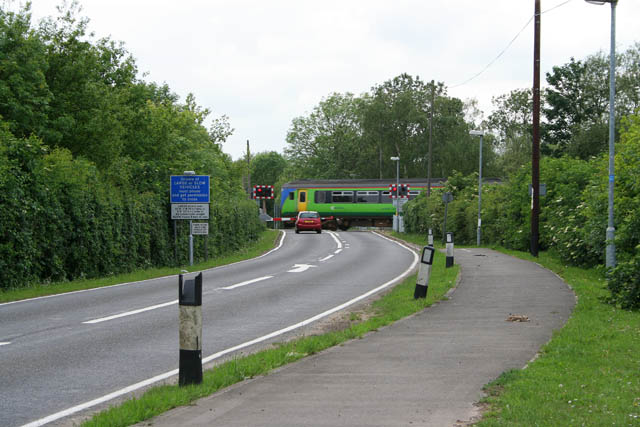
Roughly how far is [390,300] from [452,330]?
4.44 metres

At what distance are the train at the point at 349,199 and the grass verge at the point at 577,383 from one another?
5206 cm

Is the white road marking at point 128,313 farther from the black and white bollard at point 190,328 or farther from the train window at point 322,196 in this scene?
the train window at point 322,196

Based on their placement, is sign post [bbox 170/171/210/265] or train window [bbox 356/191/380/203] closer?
sign post [bbox 170/171/210/265]

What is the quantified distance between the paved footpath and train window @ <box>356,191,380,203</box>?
49655mm

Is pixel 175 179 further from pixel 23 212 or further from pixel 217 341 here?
pixel 217 341

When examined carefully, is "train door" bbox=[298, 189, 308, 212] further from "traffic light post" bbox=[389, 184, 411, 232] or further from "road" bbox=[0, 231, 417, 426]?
"road" bbox=[0, 231, 417, 426]

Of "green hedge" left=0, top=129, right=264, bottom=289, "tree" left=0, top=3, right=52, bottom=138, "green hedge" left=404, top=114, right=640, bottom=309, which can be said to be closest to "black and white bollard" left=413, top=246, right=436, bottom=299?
"green hedge" left=404, top=114, right=640, bottom=309

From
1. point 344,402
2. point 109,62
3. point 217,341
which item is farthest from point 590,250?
point 109,62

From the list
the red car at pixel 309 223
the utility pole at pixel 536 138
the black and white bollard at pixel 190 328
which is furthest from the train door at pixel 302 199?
the black and white bollard at pixel 190 328

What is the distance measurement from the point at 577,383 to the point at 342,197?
2224 inches

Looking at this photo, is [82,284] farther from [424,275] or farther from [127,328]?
[424,275]

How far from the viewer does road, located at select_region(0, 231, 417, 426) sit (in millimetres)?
7047

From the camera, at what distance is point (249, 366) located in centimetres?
762

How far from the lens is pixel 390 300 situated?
48.4ft
